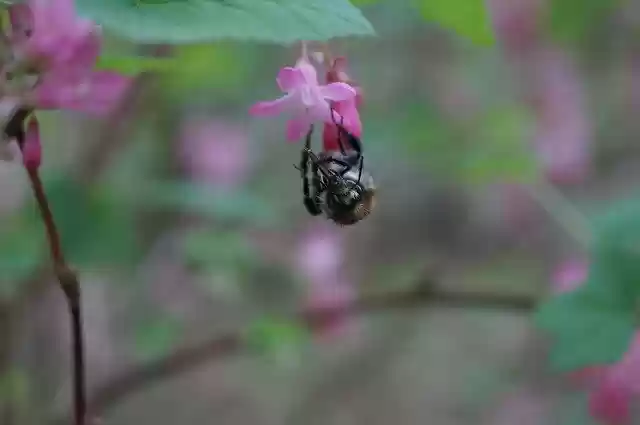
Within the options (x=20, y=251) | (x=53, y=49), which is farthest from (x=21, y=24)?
(x=20, y=251)

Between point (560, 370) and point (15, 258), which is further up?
point (560, 370)

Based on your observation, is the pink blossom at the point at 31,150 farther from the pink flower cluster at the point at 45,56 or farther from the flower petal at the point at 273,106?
the flower petal at the point at 273,106

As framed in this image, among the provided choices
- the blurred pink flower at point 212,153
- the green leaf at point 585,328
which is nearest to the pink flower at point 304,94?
the green leaf at point 585,328

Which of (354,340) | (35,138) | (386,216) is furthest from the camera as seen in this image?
(386,216)

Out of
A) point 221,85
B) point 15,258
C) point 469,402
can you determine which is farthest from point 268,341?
point 469,402

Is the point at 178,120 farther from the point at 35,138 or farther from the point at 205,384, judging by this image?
the point at 35,138

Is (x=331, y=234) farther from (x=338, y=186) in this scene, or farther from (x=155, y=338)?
(x=338, y=186)

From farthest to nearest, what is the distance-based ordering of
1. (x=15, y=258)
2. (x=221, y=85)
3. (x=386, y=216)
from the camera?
(x=386, y=216), (x=221, y=85), (x=15, y=258)

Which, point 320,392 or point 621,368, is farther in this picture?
point 320,392
